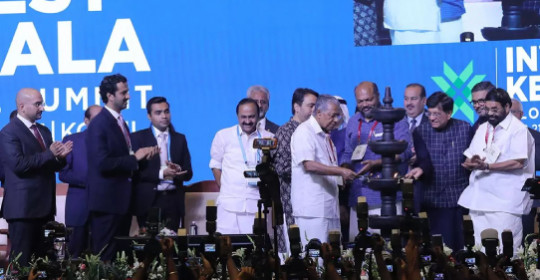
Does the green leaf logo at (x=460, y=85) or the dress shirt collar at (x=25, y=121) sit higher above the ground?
the green leaf logo at (x=460, y=85)

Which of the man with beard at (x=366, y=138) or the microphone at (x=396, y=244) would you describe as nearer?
the microphone at (x=396, y=244)

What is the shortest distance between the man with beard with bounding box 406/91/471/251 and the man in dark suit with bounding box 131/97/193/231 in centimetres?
167

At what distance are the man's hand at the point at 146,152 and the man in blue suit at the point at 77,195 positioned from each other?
927 millimetres

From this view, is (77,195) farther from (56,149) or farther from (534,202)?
(534,202)

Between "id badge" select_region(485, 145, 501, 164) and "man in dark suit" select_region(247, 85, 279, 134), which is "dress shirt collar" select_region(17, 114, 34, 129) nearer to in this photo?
"man in dark suit" select_region(247, 85, 279, 134)

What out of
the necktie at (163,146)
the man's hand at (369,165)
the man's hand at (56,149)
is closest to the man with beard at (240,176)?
the necktie at (163,146)

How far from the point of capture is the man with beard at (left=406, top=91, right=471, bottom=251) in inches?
291

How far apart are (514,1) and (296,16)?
1.71m

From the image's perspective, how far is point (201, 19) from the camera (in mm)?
9297

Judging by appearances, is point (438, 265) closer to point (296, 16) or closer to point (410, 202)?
point (410, 202)

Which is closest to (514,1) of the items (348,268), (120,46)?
(120,46)

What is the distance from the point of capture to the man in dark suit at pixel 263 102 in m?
8.26

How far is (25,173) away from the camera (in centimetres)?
733

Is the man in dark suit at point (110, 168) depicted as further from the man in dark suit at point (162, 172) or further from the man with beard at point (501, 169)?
the man with beard at point (501, 169)
